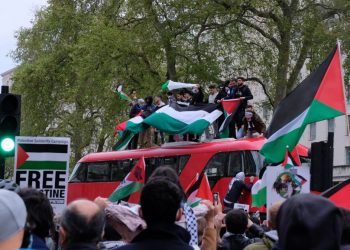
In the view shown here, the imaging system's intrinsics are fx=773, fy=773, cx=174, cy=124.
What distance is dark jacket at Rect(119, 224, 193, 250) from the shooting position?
4.03m

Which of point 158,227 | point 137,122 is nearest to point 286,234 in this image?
point 158,227

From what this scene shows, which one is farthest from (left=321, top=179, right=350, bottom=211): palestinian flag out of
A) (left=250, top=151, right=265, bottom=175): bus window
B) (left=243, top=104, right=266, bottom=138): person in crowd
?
(left=243, top=104, right=266, bottom=138): person in crowd

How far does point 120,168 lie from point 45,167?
1466 centimetres

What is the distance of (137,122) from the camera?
72.8 feet

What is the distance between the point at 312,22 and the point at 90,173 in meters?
10.3

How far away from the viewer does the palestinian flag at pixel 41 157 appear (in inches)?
371

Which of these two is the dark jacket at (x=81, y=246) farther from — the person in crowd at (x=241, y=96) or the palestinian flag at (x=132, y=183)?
the person in crowd at (x=241, y=96)

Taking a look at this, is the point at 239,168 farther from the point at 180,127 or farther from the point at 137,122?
the point at 137,122

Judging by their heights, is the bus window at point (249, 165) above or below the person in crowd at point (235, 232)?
above

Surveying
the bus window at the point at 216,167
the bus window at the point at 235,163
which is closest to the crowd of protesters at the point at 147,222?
the bus window at the point at 235,163

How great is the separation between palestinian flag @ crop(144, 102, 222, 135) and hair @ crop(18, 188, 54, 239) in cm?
1520

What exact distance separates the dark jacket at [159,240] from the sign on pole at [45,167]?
5.31 m

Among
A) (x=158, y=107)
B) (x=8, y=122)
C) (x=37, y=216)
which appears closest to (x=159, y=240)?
(x=37, y=216)

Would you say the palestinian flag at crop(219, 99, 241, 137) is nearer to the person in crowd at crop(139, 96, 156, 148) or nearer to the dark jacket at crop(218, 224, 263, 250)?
the person in crowd at crop(139, 96, 156, 148)
